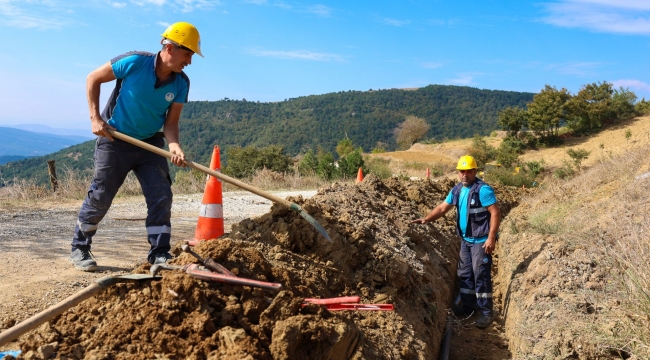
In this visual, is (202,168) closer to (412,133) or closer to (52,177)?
(52,177)

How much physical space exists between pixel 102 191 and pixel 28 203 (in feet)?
22.8

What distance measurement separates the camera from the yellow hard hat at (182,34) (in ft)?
14.1

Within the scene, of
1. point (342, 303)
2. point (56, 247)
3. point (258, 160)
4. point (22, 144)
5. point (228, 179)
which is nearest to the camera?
point (342, 303)

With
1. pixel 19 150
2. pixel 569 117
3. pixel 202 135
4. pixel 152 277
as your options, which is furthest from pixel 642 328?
pixel 19 150

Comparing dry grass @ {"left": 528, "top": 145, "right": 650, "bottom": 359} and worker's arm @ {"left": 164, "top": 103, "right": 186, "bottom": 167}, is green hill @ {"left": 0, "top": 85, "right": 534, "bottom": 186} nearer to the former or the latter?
dry grass @ {"left": 528, "top": 145, "right": 650, "bottom": 359}

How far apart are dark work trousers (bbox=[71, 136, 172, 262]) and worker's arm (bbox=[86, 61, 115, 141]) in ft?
0.47

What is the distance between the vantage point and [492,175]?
20.5m

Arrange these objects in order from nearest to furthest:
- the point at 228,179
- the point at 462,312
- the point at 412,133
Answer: the point at 228,179 → the point at 462,312 → the point at 412,133

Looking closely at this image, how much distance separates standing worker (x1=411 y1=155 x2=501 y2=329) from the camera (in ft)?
19.5

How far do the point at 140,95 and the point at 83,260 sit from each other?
1.51m

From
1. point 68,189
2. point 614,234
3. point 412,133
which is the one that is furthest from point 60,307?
point 412,133

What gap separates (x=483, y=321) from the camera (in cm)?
603

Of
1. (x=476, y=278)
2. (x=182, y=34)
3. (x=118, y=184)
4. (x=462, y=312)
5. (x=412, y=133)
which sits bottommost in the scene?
(x=462, y=312)

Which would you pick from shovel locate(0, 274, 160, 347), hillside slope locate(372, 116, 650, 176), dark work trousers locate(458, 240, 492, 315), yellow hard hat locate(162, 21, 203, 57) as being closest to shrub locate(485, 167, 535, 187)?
hillside slope locate(372, 116, 650, 176)
